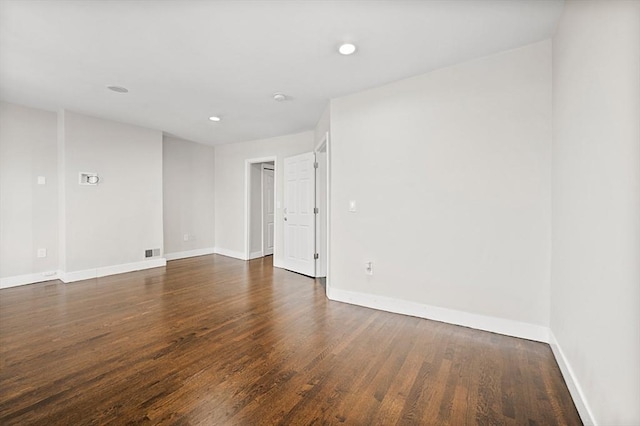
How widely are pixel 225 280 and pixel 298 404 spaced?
3.04 metres

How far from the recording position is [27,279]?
4070 mm

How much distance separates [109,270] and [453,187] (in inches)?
208

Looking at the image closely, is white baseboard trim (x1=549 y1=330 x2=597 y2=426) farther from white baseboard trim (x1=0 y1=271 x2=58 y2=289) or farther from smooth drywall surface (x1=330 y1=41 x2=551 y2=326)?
white baseboard trim (x1=0 y1=271 x2=58 y2=289)

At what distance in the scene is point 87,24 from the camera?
2127 millimetres

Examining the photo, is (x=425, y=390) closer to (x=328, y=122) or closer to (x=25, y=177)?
(x=328, y=122)

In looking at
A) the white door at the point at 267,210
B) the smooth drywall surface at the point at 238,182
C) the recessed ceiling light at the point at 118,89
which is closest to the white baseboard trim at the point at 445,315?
the smooth drywall surface at the point at 238,182

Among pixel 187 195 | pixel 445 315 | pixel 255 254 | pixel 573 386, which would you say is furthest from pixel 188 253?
pixel 573 386

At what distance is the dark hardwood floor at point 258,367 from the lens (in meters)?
1.59

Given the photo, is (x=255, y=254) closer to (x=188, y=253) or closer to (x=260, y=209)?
(x=260, y=209)

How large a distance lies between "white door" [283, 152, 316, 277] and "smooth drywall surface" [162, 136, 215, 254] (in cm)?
237

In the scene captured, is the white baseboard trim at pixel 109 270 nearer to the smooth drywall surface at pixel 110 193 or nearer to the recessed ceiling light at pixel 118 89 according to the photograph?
the smooth drywall surface at pixel 110 193

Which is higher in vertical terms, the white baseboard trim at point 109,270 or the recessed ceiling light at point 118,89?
the recessed ceiling light at point 118,89

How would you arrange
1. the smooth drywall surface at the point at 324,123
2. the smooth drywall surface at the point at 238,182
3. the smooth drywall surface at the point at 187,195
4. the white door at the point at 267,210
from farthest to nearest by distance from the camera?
the white door at the point at 267,210 → the smooth drywall surface at the point at 187,195 → the smooth drywall surface at the point at 238,182 → the smooth drywall surface at the point at 324,123

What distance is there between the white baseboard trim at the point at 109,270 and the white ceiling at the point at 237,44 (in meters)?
2.51
